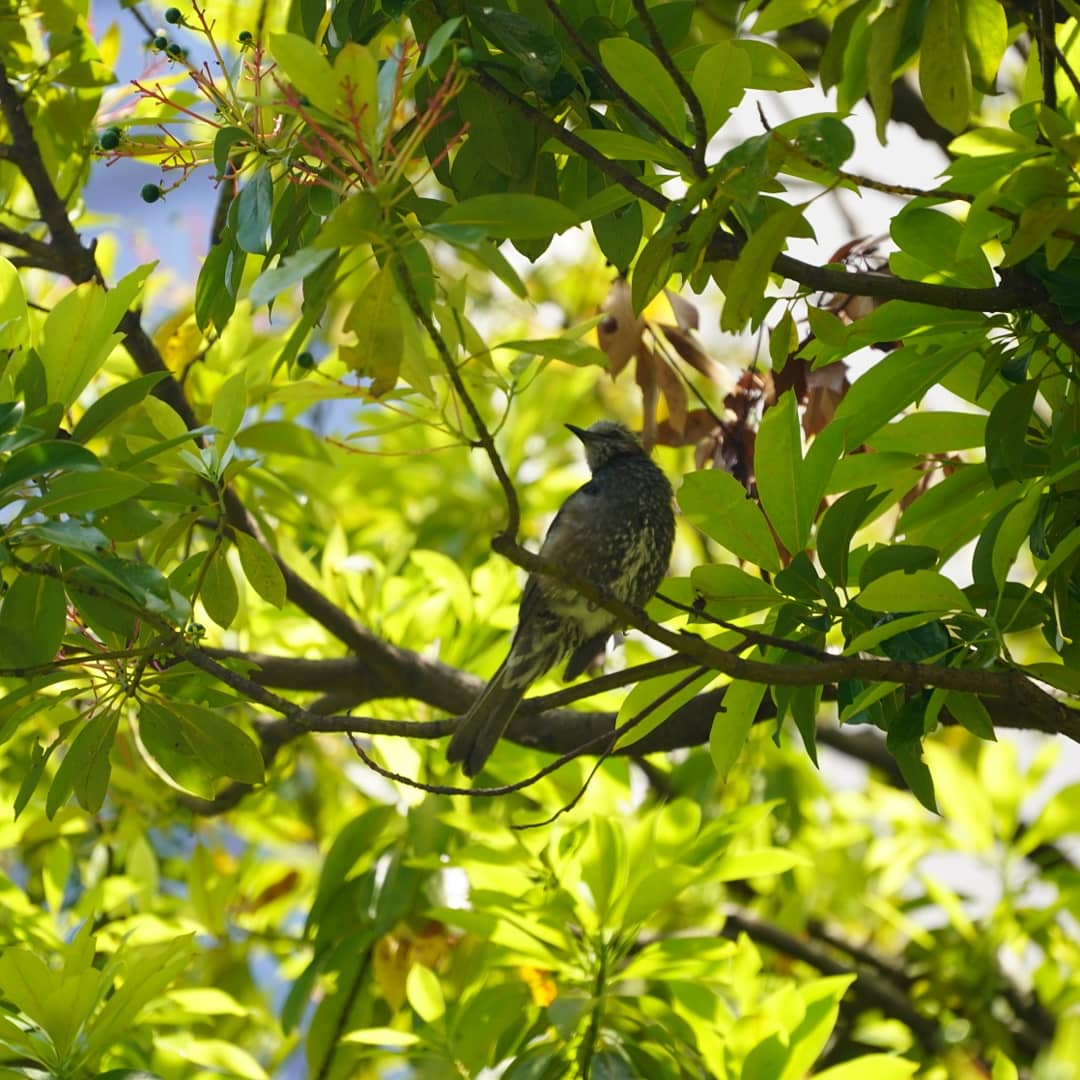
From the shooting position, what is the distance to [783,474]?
77.4 inches

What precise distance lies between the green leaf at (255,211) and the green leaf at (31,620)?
1.67 feet

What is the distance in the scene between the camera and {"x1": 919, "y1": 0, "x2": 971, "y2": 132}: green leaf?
1.88m

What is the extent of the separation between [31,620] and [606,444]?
6.52ft

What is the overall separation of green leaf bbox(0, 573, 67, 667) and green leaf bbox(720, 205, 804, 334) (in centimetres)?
94

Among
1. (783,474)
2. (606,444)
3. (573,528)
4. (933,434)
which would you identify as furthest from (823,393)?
(606,444)

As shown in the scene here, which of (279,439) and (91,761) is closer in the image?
(91,761)

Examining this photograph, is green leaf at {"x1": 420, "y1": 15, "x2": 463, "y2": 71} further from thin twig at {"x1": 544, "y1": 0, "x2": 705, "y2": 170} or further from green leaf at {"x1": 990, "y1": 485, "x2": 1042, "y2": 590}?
green leaf at {"x1": 990, "y1": 485, "x2": 1042, "y2": 590}

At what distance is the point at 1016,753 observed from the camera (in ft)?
12.8

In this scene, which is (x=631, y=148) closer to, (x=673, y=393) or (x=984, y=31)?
(x=984, y=31)

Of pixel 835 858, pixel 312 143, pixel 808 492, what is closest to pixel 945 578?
pixel 808 492

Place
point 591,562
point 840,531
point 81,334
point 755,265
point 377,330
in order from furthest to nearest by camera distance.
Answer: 1. point 591,562
2. point 81,334
3. point 840,531
4. point 755,265
5. point 377,330

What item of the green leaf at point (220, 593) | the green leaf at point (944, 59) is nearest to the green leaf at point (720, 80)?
the green leaf at point (944, 59)

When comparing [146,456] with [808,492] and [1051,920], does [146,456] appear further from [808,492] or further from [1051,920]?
[1051,920]

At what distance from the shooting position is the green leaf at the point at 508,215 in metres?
1.59
